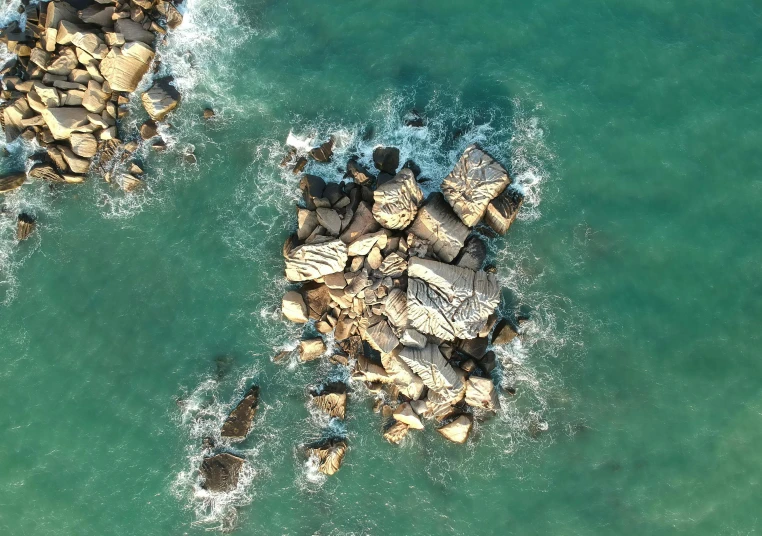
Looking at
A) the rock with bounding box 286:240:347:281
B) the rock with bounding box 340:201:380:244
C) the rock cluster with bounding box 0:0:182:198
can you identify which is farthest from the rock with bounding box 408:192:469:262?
the rock cluster with bounding box 0:0:182:198

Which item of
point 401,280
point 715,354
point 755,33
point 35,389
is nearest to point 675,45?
point 755,33

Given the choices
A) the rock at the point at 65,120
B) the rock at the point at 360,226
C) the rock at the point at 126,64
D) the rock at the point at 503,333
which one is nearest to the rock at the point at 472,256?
the rock at the point at 503,333

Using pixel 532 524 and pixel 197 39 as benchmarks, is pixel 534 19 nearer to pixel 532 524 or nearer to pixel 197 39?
pixel 197 39

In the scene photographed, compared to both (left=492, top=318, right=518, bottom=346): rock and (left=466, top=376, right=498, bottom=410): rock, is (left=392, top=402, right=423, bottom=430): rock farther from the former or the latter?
(left=492, top=318, right=518, bottom=346): rock

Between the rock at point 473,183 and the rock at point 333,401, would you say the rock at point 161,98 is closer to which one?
the rock at point 473,183

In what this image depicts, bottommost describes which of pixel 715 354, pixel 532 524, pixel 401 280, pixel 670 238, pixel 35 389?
pixel 532 524

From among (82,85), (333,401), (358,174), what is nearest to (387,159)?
(358,174)

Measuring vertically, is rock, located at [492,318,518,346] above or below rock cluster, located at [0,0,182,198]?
below
